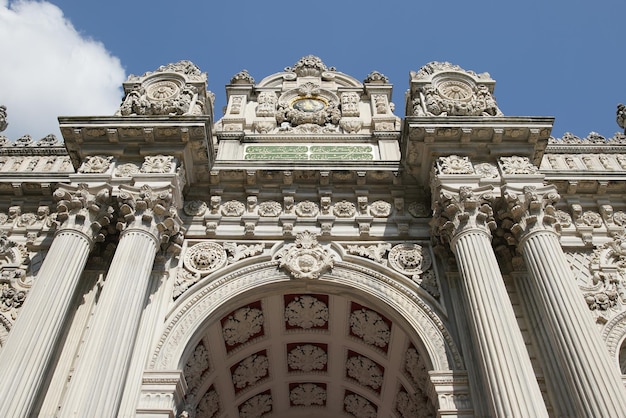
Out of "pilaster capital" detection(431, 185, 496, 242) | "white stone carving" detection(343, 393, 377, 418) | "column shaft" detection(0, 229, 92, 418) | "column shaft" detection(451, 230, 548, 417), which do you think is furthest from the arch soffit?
"white stone carving" detection(343, 393, 377, 418)

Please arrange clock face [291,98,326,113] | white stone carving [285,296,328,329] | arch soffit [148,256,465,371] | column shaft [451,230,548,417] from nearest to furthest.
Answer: column shaft [451,230,548,417] → arch soffit [148,256,465,371] → white stone carving [285,296,328,329] → clock face [291,98,326,113]

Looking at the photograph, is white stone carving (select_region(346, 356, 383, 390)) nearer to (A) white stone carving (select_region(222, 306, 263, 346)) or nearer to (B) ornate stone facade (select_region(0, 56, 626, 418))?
(B) ornate stone facade (select_region(0, 56, 626, 418))

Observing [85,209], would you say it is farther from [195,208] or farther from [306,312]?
[306,312]

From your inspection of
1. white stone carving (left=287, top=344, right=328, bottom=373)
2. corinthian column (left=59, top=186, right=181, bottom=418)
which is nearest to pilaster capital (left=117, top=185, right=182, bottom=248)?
corinthian column (left=59, top=186, right=181, bottom=418)

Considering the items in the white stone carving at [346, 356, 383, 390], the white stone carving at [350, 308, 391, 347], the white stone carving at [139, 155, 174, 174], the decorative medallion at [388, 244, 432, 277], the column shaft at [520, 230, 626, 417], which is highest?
the white stone carving at [139, 155, 174, 174]

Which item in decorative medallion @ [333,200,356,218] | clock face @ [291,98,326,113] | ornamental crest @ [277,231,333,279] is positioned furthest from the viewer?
clock face @ [291,98,326,113]

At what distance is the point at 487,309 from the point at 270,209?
219 inches

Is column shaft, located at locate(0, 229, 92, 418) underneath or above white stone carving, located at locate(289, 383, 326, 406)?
underneath

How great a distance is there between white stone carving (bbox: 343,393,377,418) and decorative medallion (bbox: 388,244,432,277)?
14.6 ft

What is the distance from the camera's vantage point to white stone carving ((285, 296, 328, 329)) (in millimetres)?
13336

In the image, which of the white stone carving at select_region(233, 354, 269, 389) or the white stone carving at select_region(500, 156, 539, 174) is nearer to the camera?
the white stone carving at select_region(500, 156, 539, 174)

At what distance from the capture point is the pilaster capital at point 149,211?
11875mm

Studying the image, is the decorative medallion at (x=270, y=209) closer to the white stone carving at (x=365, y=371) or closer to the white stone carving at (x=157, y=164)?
the white stone carving at (x=157, y=164)

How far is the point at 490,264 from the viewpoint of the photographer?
11.0 meters
